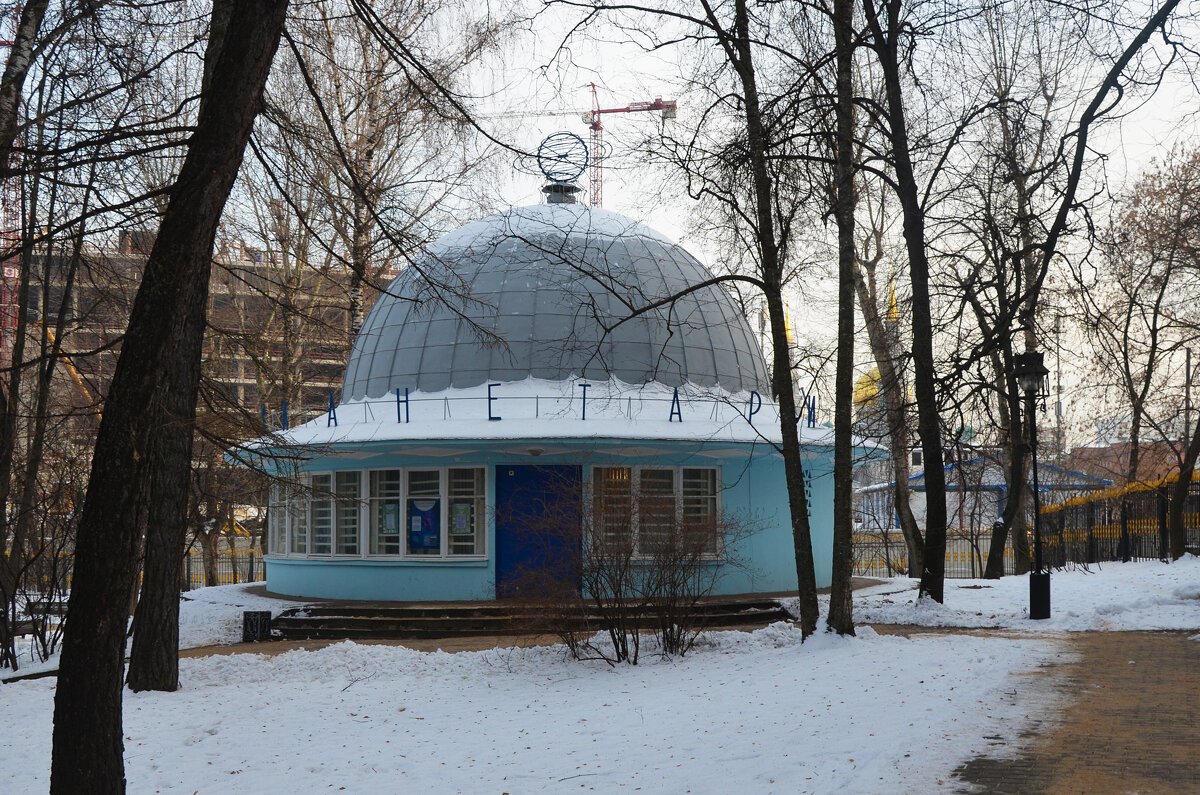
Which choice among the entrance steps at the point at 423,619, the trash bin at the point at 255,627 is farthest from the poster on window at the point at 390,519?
the trash bin at the point at 255,627

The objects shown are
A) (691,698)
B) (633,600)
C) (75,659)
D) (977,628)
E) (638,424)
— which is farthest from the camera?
(638,424)

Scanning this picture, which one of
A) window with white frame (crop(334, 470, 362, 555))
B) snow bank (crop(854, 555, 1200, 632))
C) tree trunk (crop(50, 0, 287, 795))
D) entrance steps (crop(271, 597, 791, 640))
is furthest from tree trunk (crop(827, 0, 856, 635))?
window with white frame (crop(334, 470, 362, 555))

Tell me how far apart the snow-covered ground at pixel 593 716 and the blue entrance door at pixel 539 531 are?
3.36 ft

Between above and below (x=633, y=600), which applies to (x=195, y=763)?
below

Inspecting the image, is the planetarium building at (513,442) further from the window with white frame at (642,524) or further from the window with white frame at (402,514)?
the window with white frame at (642,524)

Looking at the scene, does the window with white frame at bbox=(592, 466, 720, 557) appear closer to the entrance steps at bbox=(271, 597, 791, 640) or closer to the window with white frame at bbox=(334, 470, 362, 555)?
the entrance steps at bbox=(271, 597, 791, 640)

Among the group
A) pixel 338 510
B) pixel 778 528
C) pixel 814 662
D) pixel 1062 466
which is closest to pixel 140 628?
pixel 814 662

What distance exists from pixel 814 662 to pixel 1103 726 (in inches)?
158

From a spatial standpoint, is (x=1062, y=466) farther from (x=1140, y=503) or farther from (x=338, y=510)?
(x=338, y=510)

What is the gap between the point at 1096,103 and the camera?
393 inches

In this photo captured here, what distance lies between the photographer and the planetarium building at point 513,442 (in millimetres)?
18578

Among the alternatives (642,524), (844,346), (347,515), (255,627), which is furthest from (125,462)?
(347,515)

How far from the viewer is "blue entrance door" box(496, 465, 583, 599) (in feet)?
41.1

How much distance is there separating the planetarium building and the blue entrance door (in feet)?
0.17
